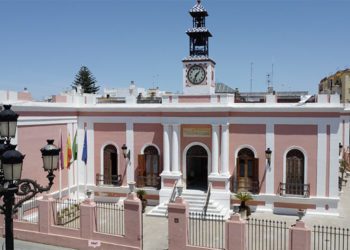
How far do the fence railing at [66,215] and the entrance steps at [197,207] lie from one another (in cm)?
321

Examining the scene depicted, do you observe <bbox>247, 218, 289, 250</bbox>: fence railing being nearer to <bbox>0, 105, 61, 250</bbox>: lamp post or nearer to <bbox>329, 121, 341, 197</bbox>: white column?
<bbox>329, 121, 341, 197</bbox>: white column

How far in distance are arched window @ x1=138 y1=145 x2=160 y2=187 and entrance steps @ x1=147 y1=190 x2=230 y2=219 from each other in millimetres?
1689

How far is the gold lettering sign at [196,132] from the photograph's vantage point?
1784 centimetres

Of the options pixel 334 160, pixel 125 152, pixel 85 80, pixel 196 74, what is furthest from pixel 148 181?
pixel 85 80

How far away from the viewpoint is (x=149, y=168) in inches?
750

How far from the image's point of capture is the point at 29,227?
1420cm

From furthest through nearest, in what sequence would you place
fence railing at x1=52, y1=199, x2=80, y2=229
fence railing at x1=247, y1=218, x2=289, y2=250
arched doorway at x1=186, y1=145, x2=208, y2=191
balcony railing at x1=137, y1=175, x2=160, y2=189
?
balcony railing at x1=137, y1=175, x2=160, y2=189 → arched doorway at x1=186, y1=145, x2=208, y2=191 → fence railing at x1=52, y1=199, x2=80, y2=229 → fence railing at x1=247, y1=218, x2=289, y2=250

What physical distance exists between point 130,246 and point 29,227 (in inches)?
165

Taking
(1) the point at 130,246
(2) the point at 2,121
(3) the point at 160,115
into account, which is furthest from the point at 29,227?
(2) the point at 2,121

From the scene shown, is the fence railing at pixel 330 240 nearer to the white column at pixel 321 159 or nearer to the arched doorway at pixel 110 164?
the white column at pixel 321 159

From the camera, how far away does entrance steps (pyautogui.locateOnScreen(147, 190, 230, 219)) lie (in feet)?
55.3

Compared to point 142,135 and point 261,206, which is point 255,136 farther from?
point 142,135

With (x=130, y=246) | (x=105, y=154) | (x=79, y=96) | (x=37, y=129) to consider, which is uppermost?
(x=79, y=96)

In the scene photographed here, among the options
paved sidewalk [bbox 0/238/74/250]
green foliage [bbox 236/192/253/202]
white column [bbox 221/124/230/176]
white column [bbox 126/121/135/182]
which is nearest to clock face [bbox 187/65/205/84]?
white column [bbox 221/124/230/176]
